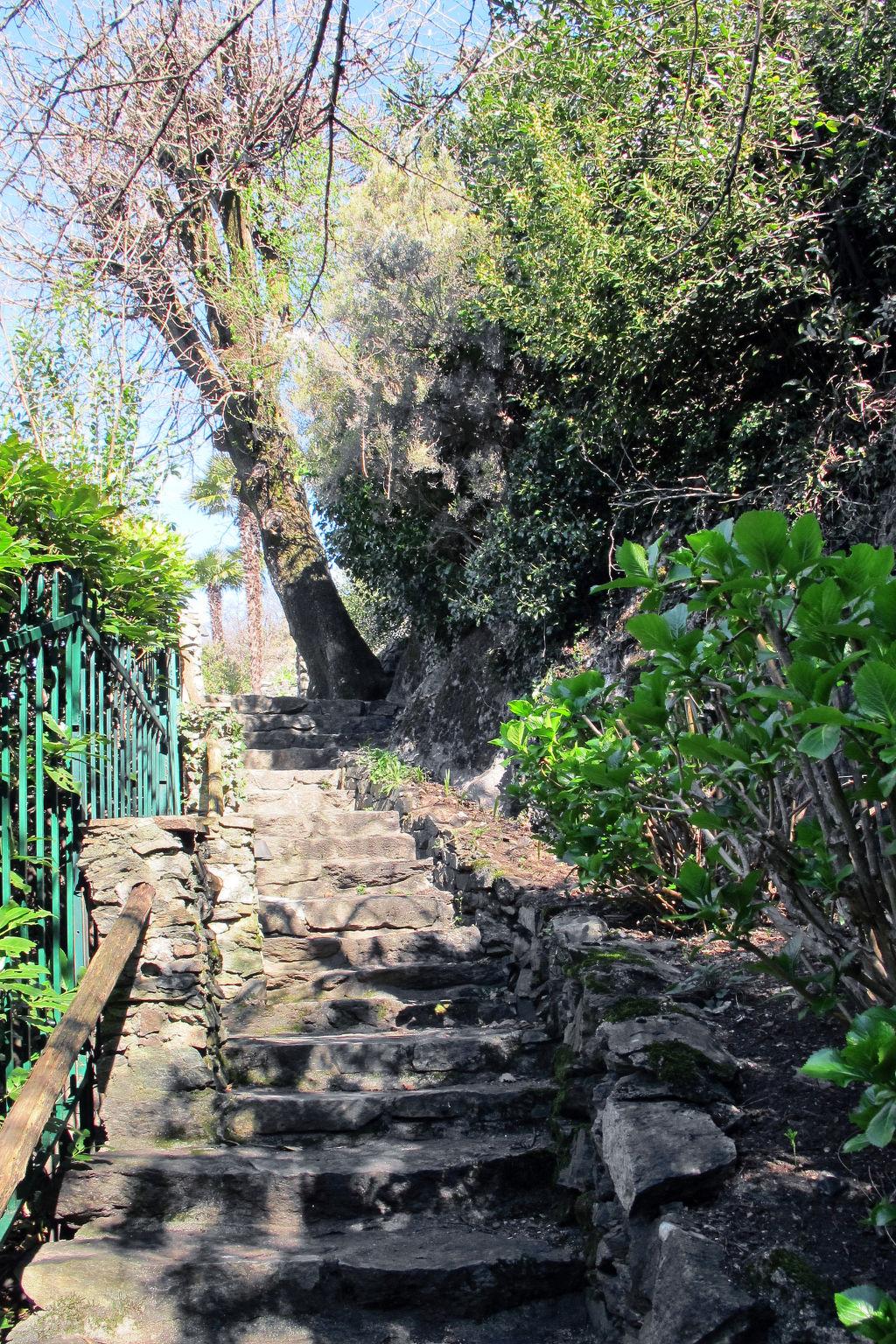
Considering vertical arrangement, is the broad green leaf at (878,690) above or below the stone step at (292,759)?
above

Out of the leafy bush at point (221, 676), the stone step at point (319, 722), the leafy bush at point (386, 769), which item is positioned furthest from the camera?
the leafy bush at point (221, 676)

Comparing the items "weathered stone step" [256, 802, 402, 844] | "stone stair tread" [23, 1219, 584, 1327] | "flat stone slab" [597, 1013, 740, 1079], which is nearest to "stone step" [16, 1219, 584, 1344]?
"stone stair tread" [23, 1219, 584, 1327]

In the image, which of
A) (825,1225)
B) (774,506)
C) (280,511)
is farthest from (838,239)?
(280,511)

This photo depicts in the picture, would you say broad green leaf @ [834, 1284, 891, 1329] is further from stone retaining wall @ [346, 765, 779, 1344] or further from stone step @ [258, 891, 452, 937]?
stone step @ [258, 891, 452, 937]

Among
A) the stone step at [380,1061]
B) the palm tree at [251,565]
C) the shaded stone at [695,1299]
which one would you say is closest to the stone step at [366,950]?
the stone step at [380,1061]

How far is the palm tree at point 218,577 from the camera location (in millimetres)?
21750

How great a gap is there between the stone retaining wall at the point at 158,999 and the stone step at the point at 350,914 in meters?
1.31

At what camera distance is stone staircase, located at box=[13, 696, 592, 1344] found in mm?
2963

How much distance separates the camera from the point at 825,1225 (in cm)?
217

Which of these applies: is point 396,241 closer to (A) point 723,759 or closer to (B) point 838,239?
(B) point 838,239

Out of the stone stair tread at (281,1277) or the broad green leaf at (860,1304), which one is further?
the stone stair tread at (281,1277)

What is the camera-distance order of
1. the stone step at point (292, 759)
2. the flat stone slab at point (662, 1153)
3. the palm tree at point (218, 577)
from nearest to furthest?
1. the flat stone slab at point (662, 1153)
2. the stone step at point (292, 759)
3. the palm tree at point (218, 577)

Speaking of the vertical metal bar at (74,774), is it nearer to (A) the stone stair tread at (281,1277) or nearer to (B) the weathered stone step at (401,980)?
(A) the stone stair tread at (281,1277)

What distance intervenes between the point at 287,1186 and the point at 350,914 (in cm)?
220
